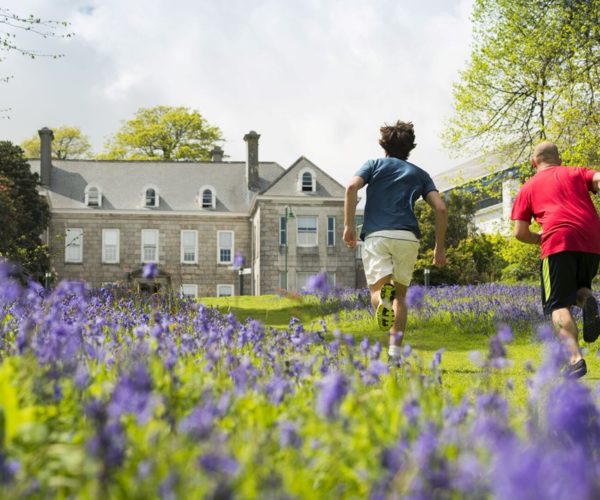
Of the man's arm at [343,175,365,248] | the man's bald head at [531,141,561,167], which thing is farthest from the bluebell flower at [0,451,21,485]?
the man's bald head at [531,141,561,167]

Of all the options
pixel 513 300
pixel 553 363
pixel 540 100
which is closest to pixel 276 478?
pixel 553 363

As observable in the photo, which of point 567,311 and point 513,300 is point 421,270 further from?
point 567,311

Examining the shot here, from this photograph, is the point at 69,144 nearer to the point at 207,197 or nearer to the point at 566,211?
the point at 207,197

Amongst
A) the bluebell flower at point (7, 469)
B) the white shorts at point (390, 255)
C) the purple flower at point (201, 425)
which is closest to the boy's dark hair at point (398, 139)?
the white shorts at point (390, 255)

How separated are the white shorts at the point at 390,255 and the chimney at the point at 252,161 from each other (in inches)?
1458

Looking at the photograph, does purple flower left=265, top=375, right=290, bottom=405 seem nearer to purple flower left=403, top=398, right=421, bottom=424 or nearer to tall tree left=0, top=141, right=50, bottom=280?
purple flower left=403, top=398, right=421, bottom=424

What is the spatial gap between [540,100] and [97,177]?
28743 millimetres

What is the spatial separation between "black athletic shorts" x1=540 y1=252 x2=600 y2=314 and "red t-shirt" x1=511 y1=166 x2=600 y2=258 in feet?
0.21

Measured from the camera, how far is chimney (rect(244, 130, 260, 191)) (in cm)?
4334

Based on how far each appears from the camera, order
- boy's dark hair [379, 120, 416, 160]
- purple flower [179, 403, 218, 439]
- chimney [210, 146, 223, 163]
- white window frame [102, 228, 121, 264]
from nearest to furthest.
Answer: purple flower [179, 403, 218, 439], boy's dark hair [379, 120, 416, 160], white window frame [102, 228, 121, 264], chimney [210, 146, 223, 163]

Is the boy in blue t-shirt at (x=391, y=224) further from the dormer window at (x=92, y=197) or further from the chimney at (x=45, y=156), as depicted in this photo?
the chimney at (x=45, y=156)

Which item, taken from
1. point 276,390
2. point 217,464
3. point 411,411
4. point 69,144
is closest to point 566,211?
point 276,390

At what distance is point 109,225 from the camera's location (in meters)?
42.3

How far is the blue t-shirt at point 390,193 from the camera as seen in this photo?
6.83 m
